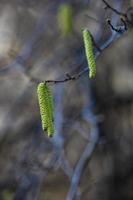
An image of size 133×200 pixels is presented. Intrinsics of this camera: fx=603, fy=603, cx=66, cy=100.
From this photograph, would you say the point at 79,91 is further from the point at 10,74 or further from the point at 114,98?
the point at 10,74

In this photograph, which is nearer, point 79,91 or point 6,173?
point 6,173

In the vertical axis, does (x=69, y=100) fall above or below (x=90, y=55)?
above

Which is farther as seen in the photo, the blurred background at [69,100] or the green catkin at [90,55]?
the blurred background at [69,100]

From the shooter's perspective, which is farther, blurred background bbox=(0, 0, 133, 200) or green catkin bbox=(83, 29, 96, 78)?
blurred background bbox=(0, 0, 133, 200)

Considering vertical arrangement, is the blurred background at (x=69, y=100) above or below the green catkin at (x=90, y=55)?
above

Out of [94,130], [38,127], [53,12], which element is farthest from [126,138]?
[53,12]

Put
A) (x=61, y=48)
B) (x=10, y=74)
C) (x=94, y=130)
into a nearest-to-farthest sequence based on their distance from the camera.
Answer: (x=94, y=130) < (x=61, y=48) < (x=10, y=74)

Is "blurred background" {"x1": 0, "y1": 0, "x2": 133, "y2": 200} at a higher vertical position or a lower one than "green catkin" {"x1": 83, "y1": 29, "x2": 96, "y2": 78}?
higher

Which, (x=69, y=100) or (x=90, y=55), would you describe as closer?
(x=90, y=55)
